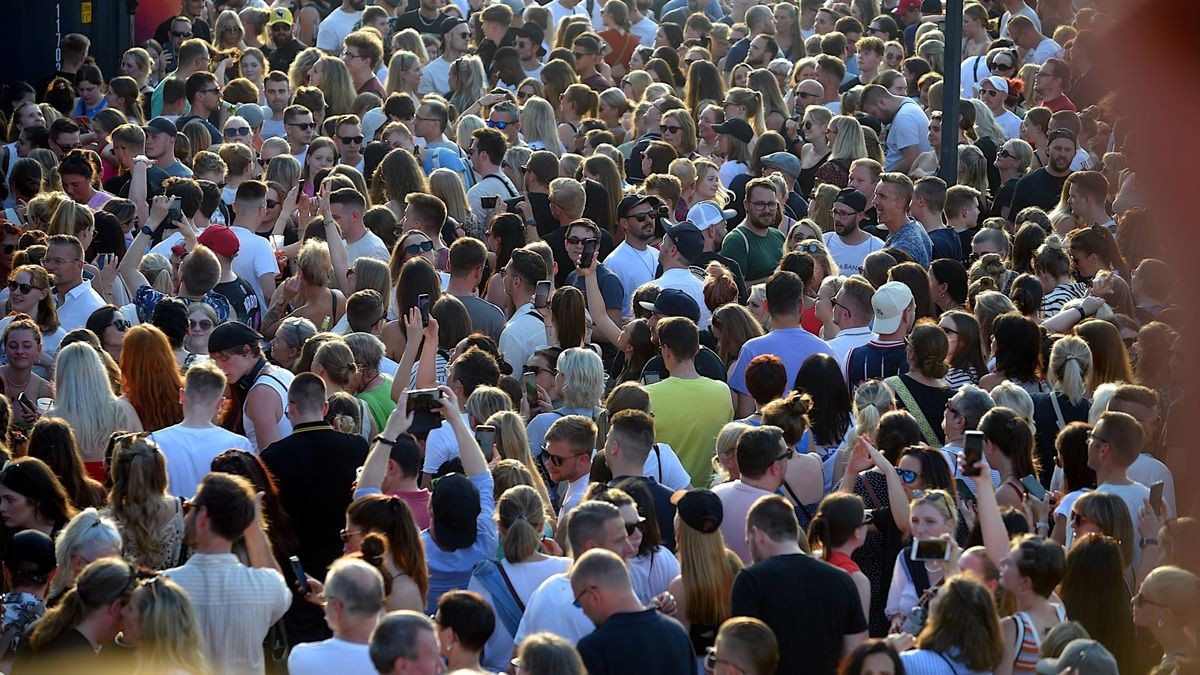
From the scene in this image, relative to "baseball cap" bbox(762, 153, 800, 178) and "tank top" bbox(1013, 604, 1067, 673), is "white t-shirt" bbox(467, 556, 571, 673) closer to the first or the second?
"tank top" bbox(1013, 604, 1067, 673)

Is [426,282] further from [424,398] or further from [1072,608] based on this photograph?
[1072,608]

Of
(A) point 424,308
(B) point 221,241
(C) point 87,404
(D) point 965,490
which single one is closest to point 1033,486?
(D) point 965,490

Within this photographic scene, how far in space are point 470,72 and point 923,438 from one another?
7.70 metres

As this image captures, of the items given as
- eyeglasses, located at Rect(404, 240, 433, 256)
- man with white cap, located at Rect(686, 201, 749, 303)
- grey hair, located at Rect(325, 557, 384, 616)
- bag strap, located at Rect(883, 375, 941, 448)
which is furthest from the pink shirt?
man with white cap, located at Rect(686, 201, 749, 303)

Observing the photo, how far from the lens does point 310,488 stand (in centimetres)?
554

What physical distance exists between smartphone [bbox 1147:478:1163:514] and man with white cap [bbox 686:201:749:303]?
126 inches

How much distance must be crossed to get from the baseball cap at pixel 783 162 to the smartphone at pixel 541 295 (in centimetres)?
336

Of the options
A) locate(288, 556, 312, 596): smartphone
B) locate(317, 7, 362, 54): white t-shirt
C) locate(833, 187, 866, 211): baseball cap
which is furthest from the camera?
locate(317, 7, 362, 54): white t-shirt

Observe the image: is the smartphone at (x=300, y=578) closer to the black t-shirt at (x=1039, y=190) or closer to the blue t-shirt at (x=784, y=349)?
the blue t-shirt at (x=784, y=349)

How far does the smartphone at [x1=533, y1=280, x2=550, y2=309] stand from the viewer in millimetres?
7668

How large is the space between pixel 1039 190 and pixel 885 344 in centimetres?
403

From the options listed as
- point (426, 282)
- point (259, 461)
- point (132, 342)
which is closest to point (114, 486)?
point (259, 461)

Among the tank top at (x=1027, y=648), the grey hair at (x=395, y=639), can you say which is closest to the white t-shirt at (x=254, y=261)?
the grey hair at (x=395, y=639)

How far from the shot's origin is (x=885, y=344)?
7.23 meters
